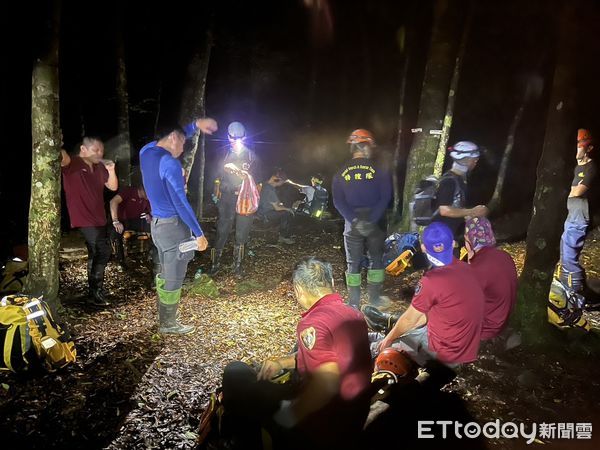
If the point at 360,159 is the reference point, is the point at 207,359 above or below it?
below

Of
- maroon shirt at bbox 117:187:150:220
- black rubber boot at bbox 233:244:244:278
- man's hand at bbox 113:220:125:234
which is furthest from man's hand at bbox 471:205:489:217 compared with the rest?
maroon shirt at bbox 117:187:150:220

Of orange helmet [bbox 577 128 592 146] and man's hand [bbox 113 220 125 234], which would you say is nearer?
orange helmet [bbox 577 128 592 146]

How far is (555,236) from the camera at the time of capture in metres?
5.21

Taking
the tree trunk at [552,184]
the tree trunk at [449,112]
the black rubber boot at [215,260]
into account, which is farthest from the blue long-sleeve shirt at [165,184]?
the tree trunk at [449,112]

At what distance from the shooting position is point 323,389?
2.66 m

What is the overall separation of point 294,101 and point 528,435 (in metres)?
24.7

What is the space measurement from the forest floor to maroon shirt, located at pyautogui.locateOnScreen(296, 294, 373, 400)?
1397 mm

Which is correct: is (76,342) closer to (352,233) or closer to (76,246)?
(352,233)

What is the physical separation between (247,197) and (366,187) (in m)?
2.77

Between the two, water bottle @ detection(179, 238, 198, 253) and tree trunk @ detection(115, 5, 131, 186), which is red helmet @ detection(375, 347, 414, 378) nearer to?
water bottle @ detection(179, 238, 198, 253)

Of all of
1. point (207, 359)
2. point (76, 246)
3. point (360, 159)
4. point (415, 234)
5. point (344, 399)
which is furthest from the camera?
point (76, 246)

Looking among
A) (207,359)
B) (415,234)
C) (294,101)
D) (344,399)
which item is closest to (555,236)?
(415,234)

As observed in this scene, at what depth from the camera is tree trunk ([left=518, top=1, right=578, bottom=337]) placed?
4.96 m

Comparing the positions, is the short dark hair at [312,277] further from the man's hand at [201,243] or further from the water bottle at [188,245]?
the water bottle at [188,245]
